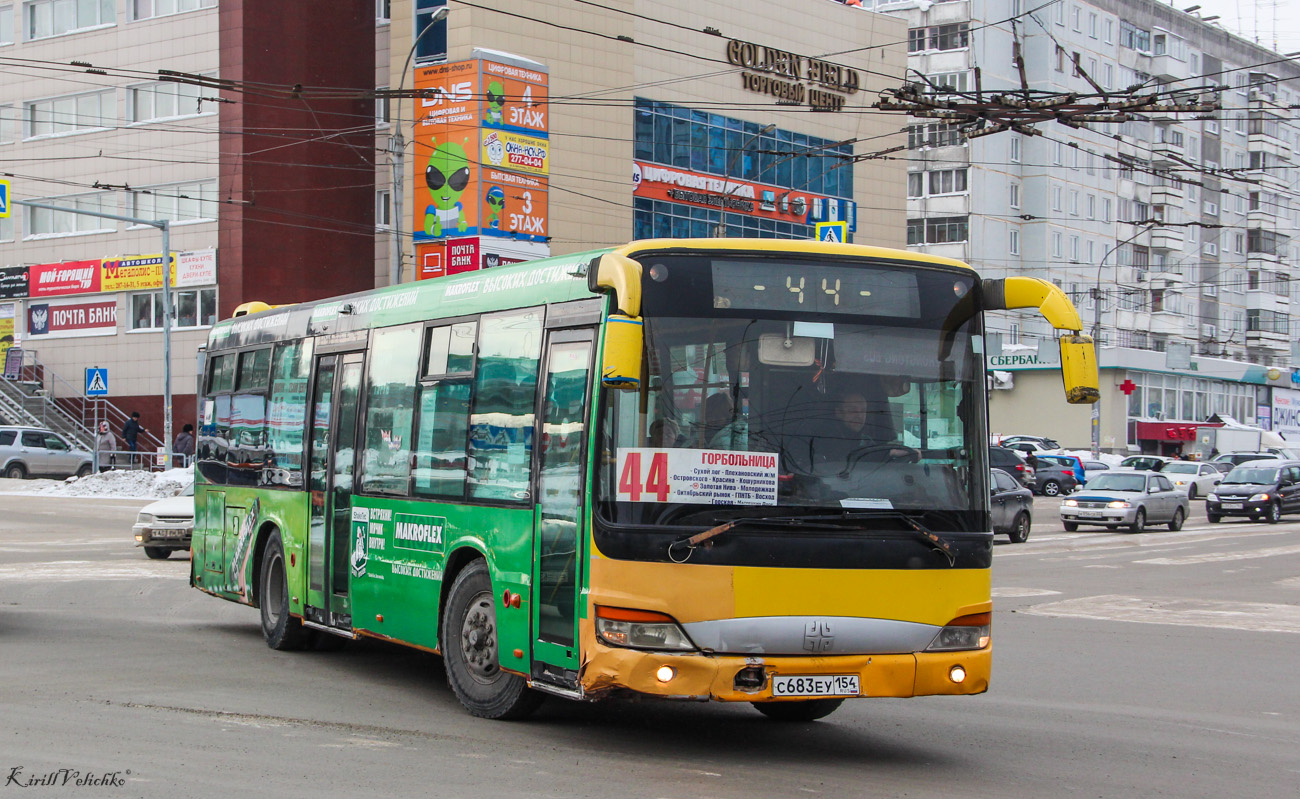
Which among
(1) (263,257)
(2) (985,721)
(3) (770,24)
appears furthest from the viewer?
(3) (770,24)

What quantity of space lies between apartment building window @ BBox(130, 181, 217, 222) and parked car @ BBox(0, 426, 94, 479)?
7.82 meters

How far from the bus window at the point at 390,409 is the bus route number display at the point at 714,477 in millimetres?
3060

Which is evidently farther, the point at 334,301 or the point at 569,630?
the point at 334,301

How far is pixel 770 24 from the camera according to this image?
6094cm

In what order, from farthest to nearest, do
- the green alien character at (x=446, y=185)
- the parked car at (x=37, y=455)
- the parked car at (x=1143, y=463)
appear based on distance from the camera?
the parked car at (x=1143, y=463) → the green alien character at (x=446, y=185) → the parked car at (x=37, y=455)

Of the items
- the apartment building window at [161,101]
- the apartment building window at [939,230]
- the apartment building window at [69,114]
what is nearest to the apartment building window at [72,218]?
the apartment building window at [69,114]

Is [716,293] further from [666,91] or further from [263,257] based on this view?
[666,91]

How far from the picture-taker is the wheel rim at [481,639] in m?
9.06

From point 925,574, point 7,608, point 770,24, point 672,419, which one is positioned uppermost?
point 770,24

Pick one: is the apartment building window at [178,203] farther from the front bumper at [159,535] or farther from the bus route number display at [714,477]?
the bus route number display at [714,477]

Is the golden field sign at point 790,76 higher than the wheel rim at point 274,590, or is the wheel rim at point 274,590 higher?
the golden field sign at point 790,76

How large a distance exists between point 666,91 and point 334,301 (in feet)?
147

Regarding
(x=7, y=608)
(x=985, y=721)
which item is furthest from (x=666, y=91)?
(x=985, y=721)

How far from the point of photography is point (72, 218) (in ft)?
172
